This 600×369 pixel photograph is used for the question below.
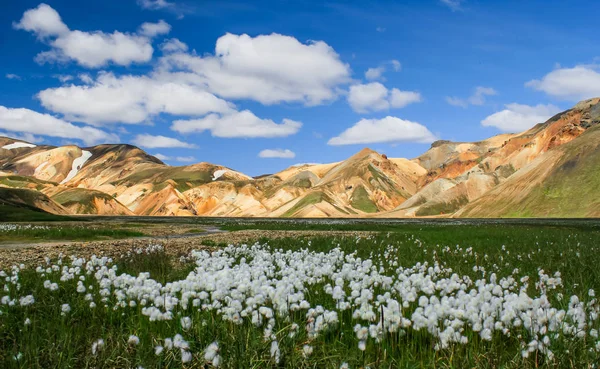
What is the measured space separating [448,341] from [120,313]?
6228 millimetres

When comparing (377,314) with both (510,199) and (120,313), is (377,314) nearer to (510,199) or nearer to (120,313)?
(120,313)

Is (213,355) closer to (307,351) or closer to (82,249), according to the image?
(307,351)

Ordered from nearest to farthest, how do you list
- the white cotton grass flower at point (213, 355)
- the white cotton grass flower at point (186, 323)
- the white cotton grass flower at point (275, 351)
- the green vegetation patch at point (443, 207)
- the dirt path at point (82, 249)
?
the white cotton grass flower at point (213, 355) < the white cotton grass flower at point (275, 351) < the white cotton grass flower at point (186, 323) < the dirt path at point (82, 249) < the green vegetation patch at point (443, 207)

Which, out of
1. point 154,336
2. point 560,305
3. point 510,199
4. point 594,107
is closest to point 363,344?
point 154,336

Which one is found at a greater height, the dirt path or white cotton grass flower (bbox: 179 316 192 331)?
white cotton grass flower (bbox: 179 316 192 331)

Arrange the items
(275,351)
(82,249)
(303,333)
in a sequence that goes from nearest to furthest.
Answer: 1. (275,351)
2. (303,333)
3. (82,249)

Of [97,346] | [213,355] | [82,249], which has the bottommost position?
[82,249]

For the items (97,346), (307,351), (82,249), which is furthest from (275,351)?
(82,249)

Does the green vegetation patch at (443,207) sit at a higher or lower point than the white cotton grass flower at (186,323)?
higher

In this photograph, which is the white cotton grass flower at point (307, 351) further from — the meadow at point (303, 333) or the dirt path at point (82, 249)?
the dirt path at point (82, 249)

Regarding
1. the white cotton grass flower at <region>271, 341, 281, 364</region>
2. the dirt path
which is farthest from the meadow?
the dirt path

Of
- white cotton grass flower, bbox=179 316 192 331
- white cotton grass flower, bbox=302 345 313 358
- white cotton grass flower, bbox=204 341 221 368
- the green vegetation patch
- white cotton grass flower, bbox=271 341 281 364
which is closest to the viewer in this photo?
white cotton grass flower, bbox=204 341 221 368

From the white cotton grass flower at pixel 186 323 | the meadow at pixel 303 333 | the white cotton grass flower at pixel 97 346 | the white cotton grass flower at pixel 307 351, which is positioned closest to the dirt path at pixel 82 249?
the meadow at pixel 303 333

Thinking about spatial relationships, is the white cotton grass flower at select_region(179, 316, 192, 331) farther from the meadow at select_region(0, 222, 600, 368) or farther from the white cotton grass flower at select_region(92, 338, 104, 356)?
the white cotton grass flower at select_region(92, 338, 104, 356)
